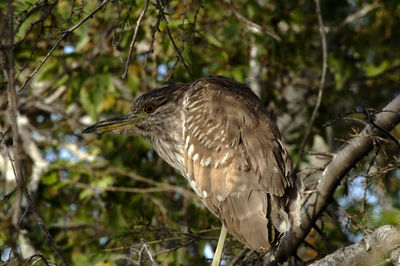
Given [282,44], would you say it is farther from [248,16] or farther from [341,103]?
[341,103]

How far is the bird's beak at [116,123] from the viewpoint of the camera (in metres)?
4.10

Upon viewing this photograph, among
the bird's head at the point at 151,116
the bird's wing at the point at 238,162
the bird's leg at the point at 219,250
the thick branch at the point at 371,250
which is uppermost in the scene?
the bird's head at the point at 151,116

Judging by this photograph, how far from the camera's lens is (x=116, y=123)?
166 inches

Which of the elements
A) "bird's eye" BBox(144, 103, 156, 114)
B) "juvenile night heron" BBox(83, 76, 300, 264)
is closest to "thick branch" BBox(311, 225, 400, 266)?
"juvenile night heron" BBox(83, 76, 300, 264)

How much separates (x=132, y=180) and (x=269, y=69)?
198 cm

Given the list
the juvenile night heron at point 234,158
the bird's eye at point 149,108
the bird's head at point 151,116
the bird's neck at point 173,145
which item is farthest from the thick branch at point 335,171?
the bird's eye at point 149,108

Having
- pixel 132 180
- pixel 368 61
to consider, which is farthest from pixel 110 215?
pixel 368 61

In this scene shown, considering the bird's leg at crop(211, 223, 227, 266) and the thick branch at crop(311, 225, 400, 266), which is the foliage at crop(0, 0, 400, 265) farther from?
the thick branch at crop(311, 225, 400, 266)

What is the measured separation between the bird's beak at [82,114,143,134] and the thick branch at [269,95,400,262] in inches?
65.2

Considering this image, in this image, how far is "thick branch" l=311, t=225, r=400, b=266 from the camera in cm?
240

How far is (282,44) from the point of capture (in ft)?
17.4

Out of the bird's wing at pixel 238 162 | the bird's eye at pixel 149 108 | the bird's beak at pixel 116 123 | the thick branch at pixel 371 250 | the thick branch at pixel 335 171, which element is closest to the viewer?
the thick branch at pixel 371 250

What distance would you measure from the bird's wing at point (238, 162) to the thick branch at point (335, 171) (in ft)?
0.59

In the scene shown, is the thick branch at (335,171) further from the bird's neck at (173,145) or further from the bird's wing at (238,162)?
the bird's neck at (173,145)
